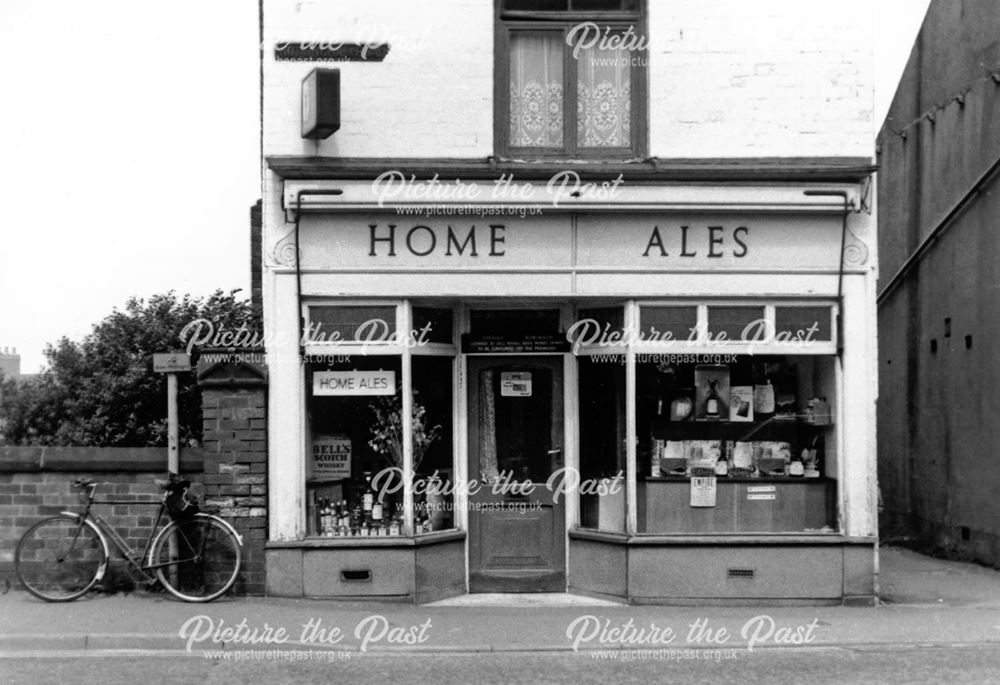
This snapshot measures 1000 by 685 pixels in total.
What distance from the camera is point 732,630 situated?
371 inches

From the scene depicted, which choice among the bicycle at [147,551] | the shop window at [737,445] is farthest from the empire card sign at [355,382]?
the shop window at [737,445]

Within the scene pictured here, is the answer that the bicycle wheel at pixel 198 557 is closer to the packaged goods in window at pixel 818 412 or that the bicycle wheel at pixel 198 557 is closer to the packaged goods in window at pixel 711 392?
the packaged goods in window at pixel 711 392

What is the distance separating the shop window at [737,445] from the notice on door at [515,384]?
1.05 meters

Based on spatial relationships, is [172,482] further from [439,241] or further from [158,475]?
[439,241]

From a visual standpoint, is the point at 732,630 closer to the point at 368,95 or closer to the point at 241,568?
the point at 241,568

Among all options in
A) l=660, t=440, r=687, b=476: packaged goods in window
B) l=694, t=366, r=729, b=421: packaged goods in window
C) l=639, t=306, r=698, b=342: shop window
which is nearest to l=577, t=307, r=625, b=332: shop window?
l=639, t=306, r=698, b=342: shop window

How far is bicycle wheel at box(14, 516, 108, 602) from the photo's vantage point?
10.2 meters

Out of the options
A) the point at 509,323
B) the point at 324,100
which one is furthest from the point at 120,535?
the point at 324,100

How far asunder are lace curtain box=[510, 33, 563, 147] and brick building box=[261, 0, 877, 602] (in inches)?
0.8

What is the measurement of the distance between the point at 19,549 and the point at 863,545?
7.47 meters

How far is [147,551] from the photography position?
10289 mm

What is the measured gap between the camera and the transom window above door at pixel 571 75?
35.3 ft

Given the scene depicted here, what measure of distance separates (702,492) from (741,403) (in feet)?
2.97

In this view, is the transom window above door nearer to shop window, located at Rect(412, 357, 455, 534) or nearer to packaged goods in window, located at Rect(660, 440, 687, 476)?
shop window, located at Rect(412, 357, 455, 534)
